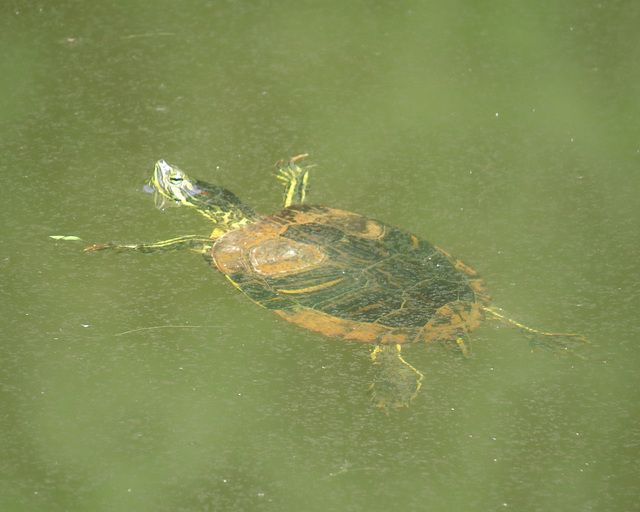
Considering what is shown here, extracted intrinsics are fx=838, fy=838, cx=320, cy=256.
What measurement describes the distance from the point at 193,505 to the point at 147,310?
1.67 feet

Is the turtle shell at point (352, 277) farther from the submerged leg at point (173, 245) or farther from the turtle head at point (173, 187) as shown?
the turtle head at point (173, 187)

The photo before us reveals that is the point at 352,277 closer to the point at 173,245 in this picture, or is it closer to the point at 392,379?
the point at 392,379

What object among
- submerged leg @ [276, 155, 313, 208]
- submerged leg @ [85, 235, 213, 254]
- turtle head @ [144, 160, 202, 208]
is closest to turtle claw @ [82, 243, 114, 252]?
submerged leg @ [85, 235, 213, 254]

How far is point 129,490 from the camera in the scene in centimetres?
148

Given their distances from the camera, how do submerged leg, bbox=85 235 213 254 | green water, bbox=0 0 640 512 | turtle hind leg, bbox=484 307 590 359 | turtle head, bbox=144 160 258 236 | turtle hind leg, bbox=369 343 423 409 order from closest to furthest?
1. green water, bbox=0 0 640 512
2. turtle hind leg, bbox=369 343 423 409
3. turtle hind leg, bbox=484 307 590 359
4. submerged leg, bbox=85 235 213 254
5. turtle head, bbox=144 160 258 236

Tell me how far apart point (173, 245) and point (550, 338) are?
0.88m

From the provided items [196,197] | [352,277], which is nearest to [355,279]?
[352,277]

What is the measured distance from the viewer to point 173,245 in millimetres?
1963

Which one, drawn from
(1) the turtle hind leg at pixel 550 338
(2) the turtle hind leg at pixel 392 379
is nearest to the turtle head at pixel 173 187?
(2) the turtle hind leg at pixel 392 379

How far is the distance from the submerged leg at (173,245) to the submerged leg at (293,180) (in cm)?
26

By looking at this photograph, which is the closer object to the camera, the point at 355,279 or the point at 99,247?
the point at 355,279

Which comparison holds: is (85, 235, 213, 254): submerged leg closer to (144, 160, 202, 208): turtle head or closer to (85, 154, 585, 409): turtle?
(85, 154, 585, 409): turtle

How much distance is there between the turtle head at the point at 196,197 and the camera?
2072 millimetres

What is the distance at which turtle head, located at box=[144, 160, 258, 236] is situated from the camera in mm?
2072
